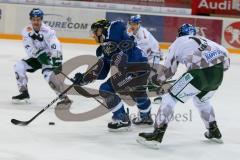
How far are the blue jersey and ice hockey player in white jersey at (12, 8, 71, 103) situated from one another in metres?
0.89

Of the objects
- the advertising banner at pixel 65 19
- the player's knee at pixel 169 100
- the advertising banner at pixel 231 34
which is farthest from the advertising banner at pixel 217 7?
the player's knee at pixel 169 100

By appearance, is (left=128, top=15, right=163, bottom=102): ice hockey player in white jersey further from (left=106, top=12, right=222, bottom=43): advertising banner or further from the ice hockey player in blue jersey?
(left=106, top=12, right=222, bottom=43): advertising banner

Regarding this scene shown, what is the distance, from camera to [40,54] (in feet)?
19.6

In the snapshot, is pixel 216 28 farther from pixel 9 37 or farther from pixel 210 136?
pixel 210 136

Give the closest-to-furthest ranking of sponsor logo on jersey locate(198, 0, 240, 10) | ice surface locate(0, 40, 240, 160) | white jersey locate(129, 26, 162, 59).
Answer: ice surface locate(0, 40, 240, 160) < white jersey locate(129, 26, 162, 59) < sponsor logo on jersey locate(198, 0, 240, 10)

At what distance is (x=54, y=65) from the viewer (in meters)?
5.86

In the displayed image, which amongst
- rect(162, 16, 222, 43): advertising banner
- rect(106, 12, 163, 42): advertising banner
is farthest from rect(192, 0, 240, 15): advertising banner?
rect(106, 12, 163, 42): advertising banner

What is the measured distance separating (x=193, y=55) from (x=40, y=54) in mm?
2039

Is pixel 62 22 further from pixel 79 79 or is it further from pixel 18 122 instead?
pixel 18 122

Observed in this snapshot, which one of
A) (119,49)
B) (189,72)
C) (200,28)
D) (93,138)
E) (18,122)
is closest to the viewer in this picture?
(189,72)

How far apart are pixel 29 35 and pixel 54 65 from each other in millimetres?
407

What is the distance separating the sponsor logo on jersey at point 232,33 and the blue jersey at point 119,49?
5.42 m

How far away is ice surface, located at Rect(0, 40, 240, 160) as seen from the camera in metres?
4.36

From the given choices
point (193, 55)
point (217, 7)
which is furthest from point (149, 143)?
point (217, 7)
